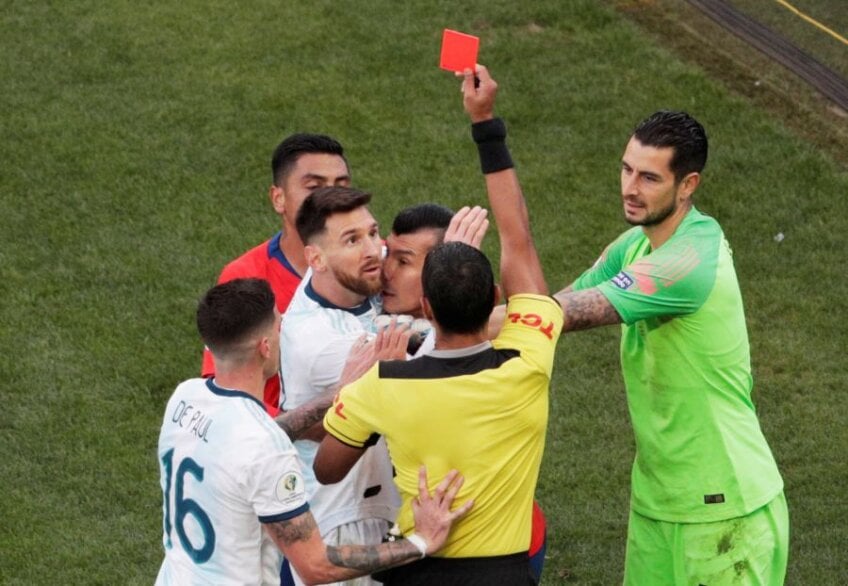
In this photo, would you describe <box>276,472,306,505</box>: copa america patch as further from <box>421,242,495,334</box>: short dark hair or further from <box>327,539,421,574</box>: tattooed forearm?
<box>421,242,495,334</box>: short dark hair

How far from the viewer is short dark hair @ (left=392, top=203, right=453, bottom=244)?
239 inches

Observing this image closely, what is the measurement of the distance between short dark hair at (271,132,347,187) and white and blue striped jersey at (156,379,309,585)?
5.95 feet

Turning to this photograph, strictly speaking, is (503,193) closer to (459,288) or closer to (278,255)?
(459,288)

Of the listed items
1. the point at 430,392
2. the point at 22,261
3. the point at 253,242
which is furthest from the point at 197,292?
the point at 430,392

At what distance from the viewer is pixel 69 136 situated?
1328cm

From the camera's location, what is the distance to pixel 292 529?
5297mm

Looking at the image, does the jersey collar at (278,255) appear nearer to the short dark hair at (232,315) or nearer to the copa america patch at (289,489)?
the short dark hair at (232,315)

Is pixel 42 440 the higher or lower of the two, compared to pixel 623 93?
lower

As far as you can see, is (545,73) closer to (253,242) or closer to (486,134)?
(253,242)

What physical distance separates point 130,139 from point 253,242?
6.82 feet

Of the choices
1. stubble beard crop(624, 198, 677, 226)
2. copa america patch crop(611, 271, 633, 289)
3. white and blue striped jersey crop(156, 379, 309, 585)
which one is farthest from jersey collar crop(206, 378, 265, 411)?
stubble beard crop(624, 198, 677, 226)

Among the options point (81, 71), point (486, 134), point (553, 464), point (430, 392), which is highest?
point (81, 71)

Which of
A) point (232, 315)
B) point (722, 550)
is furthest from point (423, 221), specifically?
point (722, 550)

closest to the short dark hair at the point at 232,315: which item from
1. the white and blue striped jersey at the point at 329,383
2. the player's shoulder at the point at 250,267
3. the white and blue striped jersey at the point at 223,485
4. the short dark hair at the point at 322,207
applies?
the white and blue striped jersey at the point at 223,485
